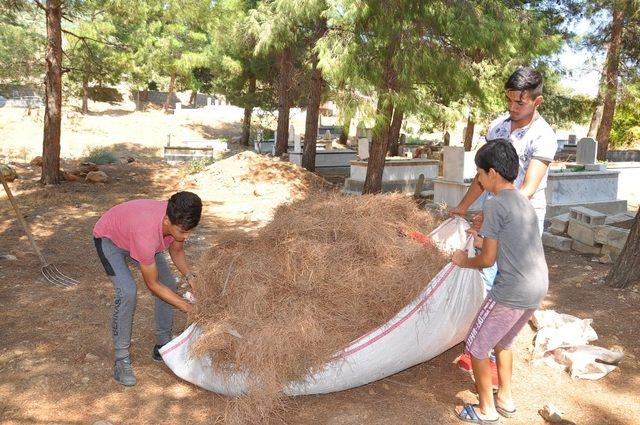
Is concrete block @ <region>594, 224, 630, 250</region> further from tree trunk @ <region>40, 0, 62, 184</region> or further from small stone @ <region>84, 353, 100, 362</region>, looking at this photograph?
tree trunk @ <region>40, 0, 62, 184</region>

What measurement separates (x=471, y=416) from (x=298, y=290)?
1118 mm

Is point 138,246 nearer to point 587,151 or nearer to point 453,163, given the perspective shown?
point 453,163

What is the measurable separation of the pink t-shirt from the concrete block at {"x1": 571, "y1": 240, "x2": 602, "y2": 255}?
526 cm

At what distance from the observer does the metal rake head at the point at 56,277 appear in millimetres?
5197

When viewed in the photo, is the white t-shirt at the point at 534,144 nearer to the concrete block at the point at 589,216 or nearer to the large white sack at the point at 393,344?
the large white sack at the point at 393,344

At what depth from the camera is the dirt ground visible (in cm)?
299

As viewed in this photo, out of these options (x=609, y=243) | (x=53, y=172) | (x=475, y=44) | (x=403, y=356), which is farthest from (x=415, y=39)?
(x=53, y=172)

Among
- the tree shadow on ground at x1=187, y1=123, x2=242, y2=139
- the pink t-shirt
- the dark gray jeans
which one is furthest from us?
the tree shadow on ground at x1=187, y1=123, x2=242, y2=139

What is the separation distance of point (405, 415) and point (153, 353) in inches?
68.6

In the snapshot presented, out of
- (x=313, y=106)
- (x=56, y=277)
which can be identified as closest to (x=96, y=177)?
(x=313, y=106)

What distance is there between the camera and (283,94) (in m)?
16.6

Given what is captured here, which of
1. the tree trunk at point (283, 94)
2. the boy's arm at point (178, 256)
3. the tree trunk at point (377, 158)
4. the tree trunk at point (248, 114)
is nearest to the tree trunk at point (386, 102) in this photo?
the tree trunk at point (377, 158)

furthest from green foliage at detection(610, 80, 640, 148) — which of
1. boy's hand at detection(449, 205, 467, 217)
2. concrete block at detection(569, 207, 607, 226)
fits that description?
boy's hand at detection(449, 205, 467, 217)

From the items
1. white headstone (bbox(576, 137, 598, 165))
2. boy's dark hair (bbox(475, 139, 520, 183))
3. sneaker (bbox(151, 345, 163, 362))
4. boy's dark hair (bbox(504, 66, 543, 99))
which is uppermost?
boy's dark hair (bbox(504, 66, 543, 99))
